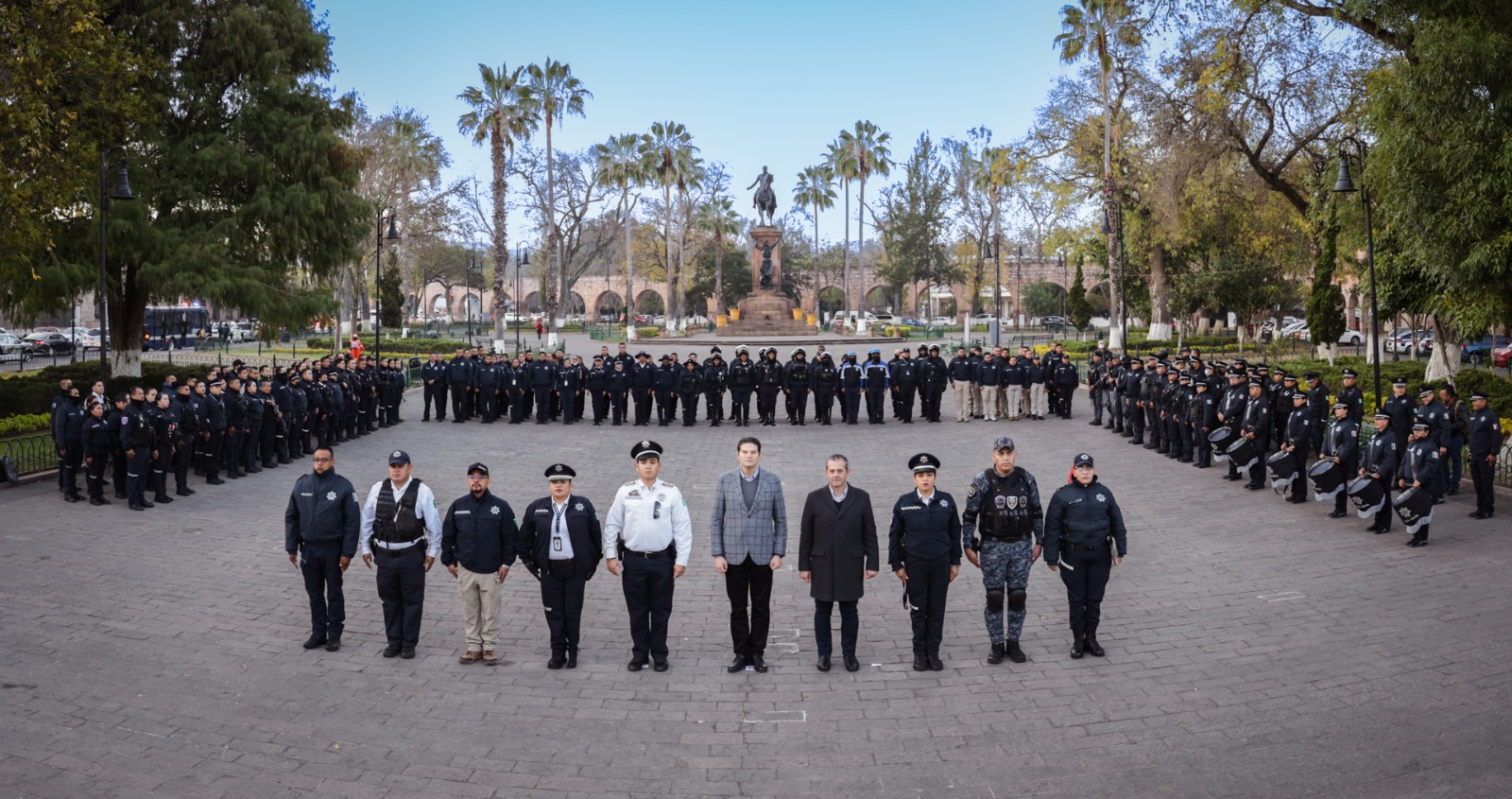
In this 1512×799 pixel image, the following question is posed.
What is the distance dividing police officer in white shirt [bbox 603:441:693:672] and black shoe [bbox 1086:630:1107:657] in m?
3.11

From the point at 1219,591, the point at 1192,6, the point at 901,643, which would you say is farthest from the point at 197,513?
the point at 1192,6

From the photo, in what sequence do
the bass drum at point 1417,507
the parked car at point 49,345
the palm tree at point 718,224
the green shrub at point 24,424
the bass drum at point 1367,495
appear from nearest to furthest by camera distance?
the bass drum at point 1417,507
the bass drum at point 1367,495
the green shrub at point 24,424
the parked car at point 49,345
the palm tree at point 718,224

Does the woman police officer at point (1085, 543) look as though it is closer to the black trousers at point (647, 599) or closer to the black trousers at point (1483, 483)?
the black trousers at point (647, 599)

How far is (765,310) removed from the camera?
202 feet

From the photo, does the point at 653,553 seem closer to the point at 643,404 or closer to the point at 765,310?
the point at 643,404

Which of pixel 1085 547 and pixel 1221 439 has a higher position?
pixel 1221 439

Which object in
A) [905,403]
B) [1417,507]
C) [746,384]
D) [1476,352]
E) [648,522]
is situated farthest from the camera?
[1476,352]

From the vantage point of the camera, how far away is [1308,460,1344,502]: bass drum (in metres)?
13.4

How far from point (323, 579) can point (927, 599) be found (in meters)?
4.72

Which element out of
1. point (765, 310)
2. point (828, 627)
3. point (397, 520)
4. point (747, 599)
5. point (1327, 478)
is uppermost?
point (765, 310)

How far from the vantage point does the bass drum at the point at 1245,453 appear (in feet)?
51.6

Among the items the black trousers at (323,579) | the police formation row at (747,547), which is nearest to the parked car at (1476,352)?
the police formation row at (747,547)

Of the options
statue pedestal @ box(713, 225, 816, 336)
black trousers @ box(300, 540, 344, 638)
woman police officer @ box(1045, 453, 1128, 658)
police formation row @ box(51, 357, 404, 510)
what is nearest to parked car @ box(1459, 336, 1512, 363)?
statue pedestal @ box(713, 225, 816, 336)

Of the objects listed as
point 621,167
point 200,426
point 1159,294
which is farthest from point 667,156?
point 200,426
